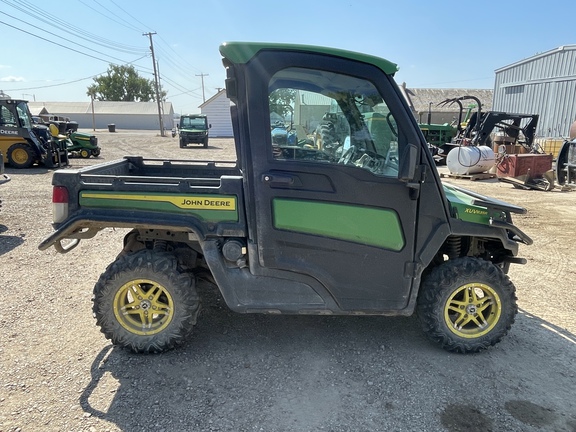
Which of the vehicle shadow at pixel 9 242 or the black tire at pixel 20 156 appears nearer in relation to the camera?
the vehicle shadow at pixel 9 242

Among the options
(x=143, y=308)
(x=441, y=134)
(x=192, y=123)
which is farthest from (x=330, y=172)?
(x=192, y=123)

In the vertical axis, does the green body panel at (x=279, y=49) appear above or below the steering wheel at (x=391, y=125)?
above

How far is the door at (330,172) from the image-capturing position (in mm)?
2898

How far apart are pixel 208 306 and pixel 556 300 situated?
381 centimetres

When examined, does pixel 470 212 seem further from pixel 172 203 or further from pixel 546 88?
pixel 546 88

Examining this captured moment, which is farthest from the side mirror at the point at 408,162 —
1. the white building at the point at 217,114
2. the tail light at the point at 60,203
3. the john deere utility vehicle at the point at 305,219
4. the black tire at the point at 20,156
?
the white building at the point at 217,114

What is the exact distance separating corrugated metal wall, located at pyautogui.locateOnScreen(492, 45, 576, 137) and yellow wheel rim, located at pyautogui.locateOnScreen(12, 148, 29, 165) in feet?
77.4

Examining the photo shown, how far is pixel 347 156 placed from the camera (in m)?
3.01

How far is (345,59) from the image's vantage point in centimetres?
287

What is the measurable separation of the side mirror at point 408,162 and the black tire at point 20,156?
51.9 ft

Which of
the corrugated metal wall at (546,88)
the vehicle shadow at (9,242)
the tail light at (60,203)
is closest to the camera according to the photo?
the tail light at (60,203)

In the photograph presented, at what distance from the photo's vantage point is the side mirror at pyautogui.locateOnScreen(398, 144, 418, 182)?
2.77m

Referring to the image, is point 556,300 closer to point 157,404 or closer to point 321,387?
point 321,387

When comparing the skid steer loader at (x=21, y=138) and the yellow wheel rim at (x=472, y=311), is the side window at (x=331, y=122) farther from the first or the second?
the skid steer loader at (x=21, y=138)
